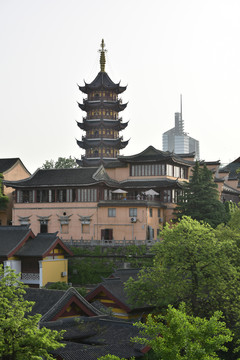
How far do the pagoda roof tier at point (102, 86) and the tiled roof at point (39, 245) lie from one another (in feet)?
134

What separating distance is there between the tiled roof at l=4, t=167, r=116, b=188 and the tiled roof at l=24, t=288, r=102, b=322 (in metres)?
30.6

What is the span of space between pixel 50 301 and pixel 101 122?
54333 millimetres

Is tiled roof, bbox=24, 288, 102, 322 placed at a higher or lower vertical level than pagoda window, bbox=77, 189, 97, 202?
lower

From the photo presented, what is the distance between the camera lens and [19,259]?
137 ft

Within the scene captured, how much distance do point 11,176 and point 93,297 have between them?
124 feet

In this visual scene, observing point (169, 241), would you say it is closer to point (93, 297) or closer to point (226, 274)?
point (226, 274)

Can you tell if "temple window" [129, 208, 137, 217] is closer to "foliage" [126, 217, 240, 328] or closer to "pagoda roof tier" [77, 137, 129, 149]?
"pagoda roof tier" [77, 137, 129, 149]

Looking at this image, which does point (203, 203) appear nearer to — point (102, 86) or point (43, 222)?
point (43, 222)

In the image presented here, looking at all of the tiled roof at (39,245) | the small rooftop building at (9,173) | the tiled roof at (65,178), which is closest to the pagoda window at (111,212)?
the tiled roof at (65,178)

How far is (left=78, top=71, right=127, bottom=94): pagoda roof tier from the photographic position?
79500mm

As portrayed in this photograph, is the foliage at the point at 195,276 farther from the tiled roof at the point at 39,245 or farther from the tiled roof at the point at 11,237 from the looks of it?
the tiled roof at the point at 11,237

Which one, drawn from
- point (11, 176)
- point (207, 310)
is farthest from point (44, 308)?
point (11, 176)

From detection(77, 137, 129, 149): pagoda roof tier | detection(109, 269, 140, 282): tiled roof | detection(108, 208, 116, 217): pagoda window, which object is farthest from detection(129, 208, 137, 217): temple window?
detection(77, 137, 129, 149): pagoda roof tier

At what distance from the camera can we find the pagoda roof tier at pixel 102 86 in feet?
261
